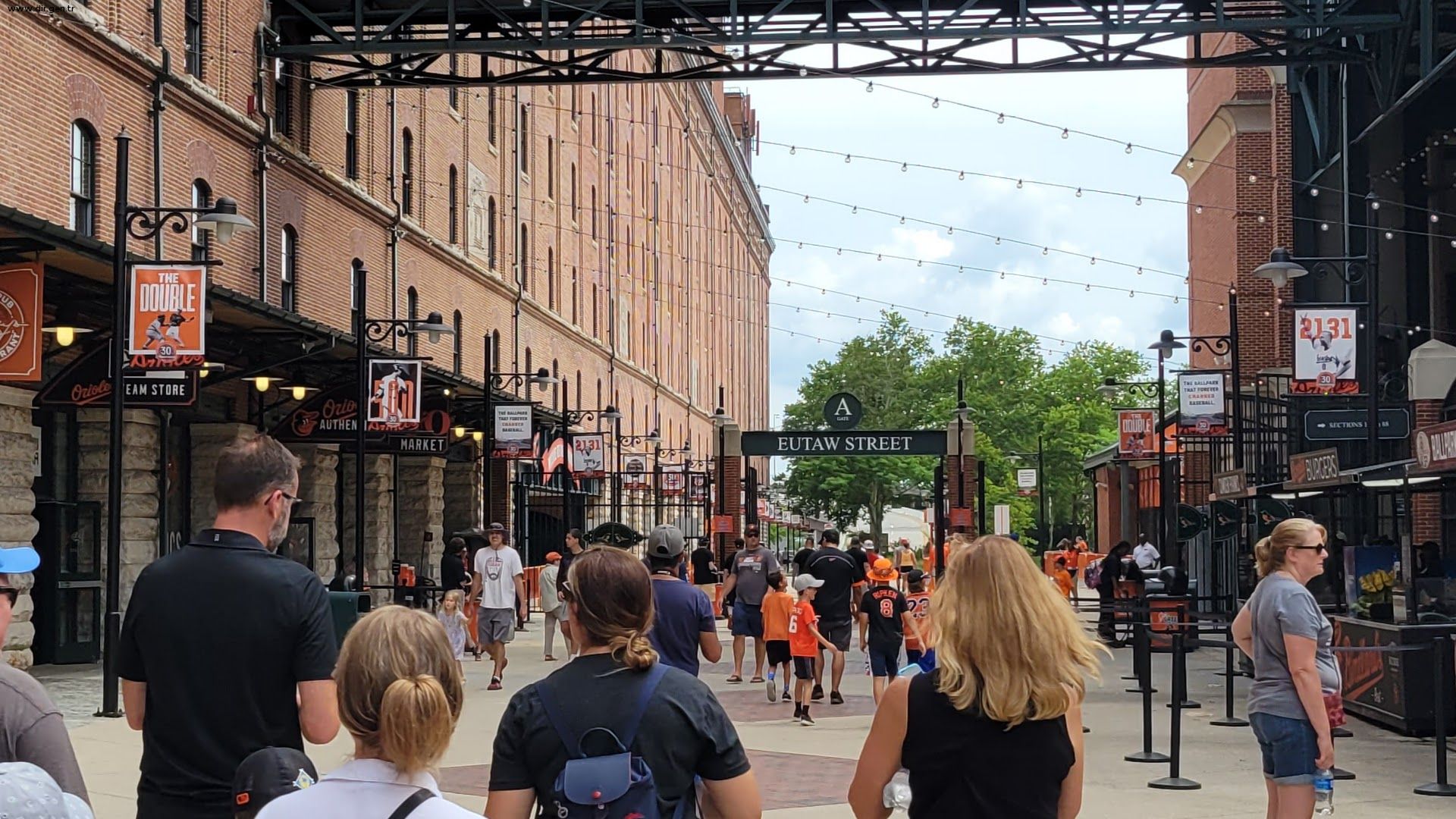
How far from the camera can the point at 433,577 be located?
38688 millimetres

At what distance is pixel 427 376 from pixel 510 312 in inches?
662

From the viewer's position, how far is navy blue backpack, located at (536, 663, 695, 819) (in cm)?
422

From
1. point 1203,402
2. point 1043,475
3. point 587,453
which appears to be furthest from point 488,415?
point 1043,475

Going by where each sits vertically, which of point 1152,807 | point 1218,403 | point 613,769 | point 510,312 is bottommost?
point 1152,807

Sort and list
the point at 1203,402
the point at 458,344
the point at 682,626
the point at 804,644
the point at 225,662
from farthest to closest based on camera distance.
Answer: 1. the point at 458,344
2. the point at 1203,402
3. the point at 804,644
4. the point at 682,626
5. the point at 225,662

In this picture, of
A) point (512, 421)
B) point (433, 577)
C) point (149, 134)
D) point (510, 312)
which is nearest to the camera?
point (149, 134)

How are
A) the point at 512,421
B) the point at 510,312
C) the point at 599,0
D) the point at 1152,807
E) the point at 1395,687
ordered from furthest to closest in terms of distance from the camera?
the point at 510,312, the point at 512,421, the point at 599,0, the point at 1395,687, the point at 1152,807

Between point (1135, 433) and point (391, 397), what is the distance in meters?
24.0

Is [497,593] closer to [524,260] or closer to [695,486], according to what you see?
[695,486]

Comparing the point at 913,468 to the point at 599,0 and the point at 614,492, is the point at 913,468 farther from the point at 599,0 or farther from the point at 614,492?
the point at 599,0

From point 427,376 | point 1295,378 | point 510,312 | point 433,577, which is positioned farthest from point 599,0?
point 510,312

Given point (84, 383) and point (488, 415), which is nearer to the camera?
point (84, 383)

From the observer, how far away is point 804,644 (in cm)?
1755

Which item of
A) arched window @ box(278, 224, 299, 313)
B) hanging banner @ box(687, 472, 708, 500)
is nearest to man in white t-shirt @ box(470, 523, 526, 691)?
arched window @ box(278, 224, 299, 313)
